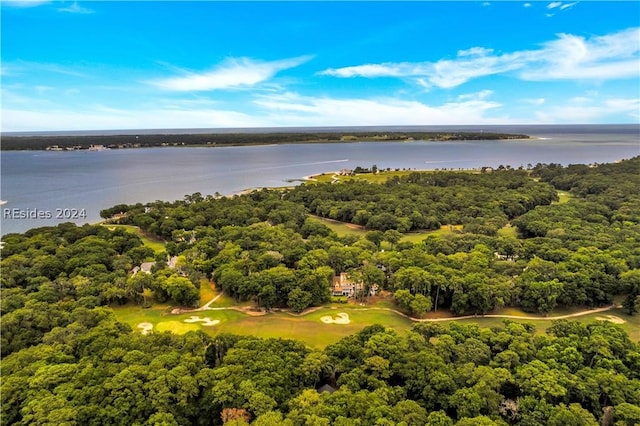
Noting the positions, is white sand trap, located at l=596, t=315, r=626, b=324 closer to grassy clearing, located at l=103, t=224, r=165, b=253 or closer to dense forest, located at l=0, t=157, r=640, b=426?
dense forest, located at l=0, t=157, r=640, b=426

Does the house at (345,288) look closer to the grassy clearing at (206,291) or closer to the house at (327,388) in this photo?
→ the grassy clearing at (206,291)

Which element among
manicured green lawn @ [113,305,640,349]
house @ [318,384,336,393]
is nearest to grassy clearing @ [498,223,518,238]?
manicured green lawn @ [113,305,640,349]

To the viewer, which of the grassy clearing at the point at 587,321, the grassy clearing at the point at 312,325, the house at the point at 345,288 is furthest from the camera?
the house at the point at 345,288

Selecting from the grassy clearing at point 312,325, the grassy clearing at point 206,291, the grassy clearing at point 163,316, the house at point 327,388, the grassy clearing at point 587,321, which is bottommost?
the house at point 327,388

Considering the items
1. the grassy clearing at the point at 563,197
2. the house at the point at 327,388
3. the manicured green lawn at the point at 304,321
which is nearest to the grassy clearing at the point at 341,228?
the manicured green lawn at the point at 304,321

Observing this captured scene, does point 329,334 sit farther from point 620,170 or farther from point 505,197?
point 620,170

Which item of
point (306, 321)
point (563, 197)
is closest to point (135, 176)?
point (306, 321)
